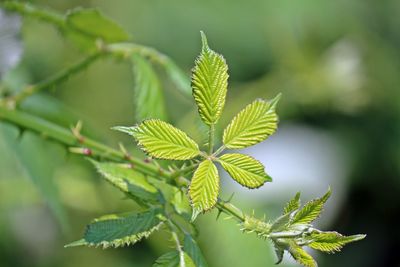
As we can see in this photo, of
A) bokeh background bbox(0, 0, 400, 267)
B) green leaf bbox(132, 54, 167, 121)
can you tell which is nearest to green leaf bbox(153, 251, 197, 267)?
green leaf bbox(132, 54, 167, 121)

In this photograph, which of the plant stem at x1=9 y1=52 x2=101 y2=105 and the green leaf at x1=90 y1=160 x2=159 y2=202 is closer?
the green leaf at x1=90 y1=160 x2=159 y2=202

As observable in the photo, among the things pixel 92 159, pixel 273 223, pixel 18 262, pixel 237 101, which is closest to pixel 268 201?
pixel 237 101

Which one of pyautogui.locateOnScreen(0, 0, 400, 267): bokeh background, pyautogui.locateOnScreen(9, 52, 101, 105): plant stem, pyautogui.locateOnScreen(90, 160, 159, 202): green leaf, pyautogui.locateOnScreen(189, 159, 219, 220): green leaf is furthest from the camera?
Result: pyautogui.locateOnScreen(0, 0, 400, 267): bokeh background

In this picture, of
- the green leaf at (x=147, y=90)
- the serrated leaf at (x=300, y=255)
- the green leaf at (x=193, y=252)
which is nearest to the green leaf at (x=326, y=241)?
the serrated leaf at (x=300, y=255)

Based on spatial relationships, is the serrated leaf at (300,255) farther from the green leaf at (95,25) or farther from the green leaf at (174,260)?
the green leaf at (95,25)

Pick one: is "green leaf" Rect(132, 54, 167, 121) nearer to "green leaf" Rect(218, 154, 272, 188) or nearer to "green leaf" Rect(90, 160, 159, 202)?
"green leaf" Rect(90, 160, 159, 202)

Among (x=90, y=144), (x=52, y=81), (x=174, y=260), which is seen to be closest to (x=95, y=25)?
(x=52, y=81)

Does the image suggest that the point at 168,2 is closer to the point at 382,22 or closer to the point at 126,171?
the point at 382,22
